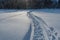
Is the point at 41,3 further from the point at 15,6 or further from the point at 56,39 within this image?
the point at 56,39

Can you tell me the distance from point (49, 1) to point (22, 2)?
5094mm

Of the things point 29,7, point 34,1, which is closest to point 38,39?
point 29,7

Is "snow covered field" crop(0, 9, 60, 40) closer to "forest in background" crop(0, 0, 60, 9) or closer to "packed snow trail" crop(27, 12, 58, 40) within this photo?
"packed snow trail" crop(27, 12, 58, 40)

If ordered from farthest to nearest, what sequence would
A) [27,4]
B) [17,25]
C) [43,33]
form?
[27,4], [17,25], [43,33]

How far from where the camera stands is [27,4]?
1391 inches

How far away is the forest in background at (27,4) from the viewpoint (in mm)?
35000

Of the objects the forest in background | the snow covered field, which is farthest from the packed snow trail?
the forest in background

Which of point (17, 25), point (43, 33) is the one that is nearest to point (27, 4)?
point (17, 25)

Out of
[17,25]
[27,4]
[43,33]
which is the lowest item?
[27,4]

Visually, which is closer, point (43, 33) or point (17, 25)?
point (43, 33)

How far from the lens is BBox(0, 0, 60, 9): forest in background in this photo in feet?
115

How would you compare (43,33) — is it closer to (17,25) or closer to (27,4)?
(17,25)

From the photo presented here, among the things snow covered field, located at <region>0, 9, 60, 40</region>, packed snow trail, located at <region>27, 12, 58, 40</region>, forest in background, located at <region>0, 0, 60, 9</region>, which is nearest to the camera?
packed snow trail, located at <region>27, 12, 58, 40</region>

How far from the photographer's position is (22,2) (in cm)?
3572
